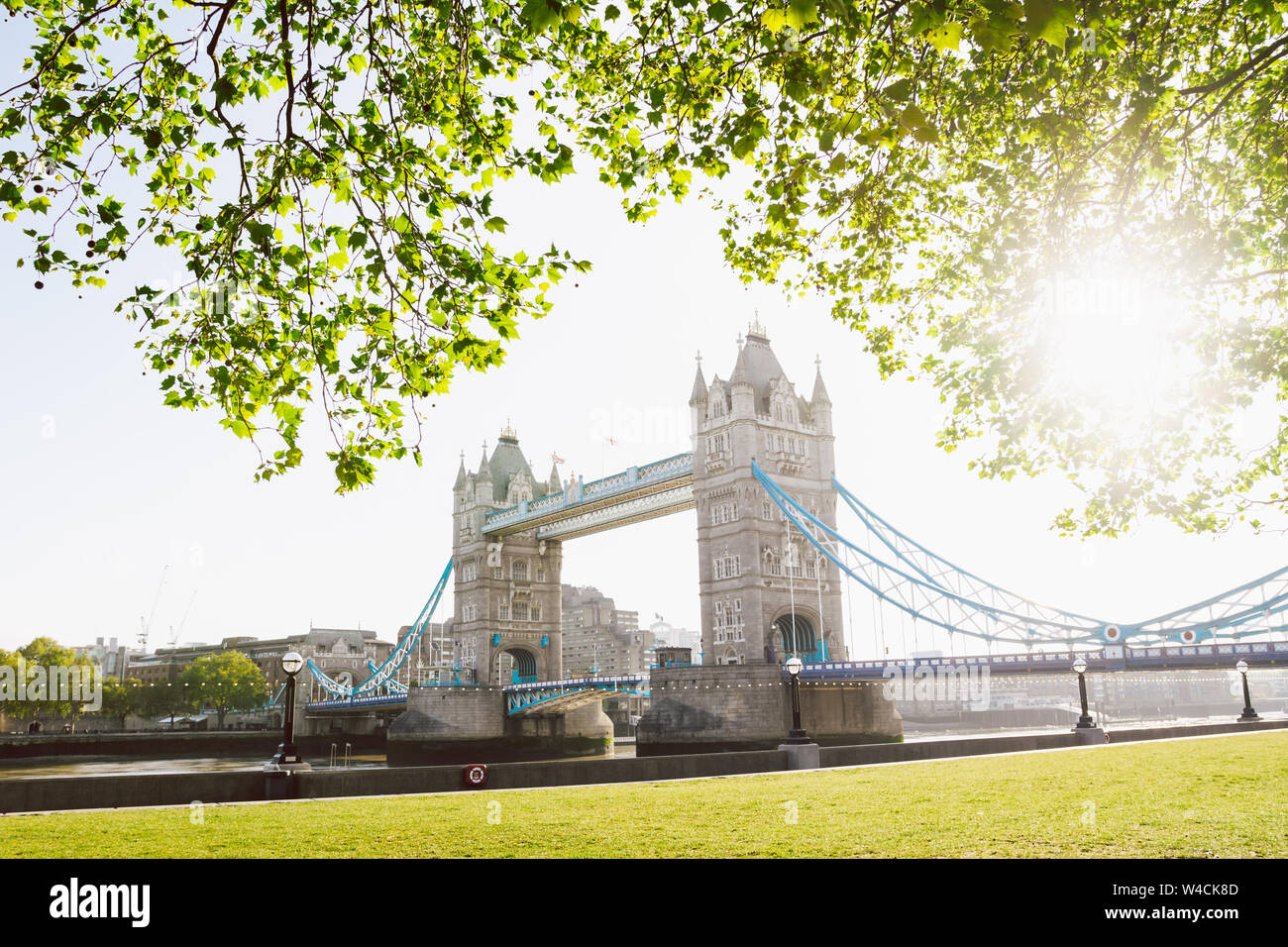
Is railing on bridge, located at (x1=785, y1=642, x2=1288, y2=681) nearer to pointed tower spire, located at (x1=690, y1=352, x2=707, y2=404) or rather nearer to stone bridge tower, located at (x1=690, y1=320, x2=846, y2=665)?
stone bridge tower, located at (x1=690, y1=320, x2=846, y2=665)

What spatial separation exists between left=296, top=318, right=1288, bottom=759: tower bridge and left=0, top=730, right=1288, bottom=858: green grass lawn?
24.2 metres

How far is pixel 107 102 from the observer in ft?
24.3

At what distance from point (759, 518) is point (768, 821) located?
39.9 meters

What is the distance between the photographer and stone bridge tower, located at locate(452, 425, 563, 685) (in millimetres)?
67812

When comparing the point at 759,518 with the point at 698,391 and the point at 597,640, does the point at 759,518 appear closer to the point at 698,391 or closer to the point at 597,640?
the point at 698,391

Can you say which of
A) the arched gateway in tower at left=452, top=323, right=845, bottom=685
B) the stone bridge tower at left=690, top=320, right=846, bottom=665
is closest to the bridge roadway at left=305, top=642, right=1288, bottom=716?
the arched gateway in tower at left=452, top=323, right=845, bottom=685

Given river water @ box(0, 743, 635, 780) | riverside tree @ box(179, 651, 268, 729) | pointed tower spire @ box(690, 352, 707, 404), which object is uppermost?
pointed tower spire @ box(690, 352, 707, 404)

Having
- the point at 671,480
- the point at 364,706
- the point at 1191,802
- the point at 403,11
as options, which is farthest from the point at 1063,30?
the point at 364,706

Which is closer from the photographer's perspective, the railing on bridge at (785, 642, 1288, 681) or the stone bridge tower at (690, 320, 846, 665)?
the railing on bridge at (785, 642, 1288, 681)

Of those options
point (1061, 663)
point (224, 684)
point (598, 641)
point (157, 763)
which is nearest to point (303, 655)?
point (224, 684)

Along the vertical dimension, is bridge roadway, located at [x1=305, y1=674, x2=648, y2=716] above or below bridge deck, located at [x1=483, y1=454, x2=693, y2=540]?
below

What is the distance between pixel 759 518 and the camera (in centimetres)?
4900
